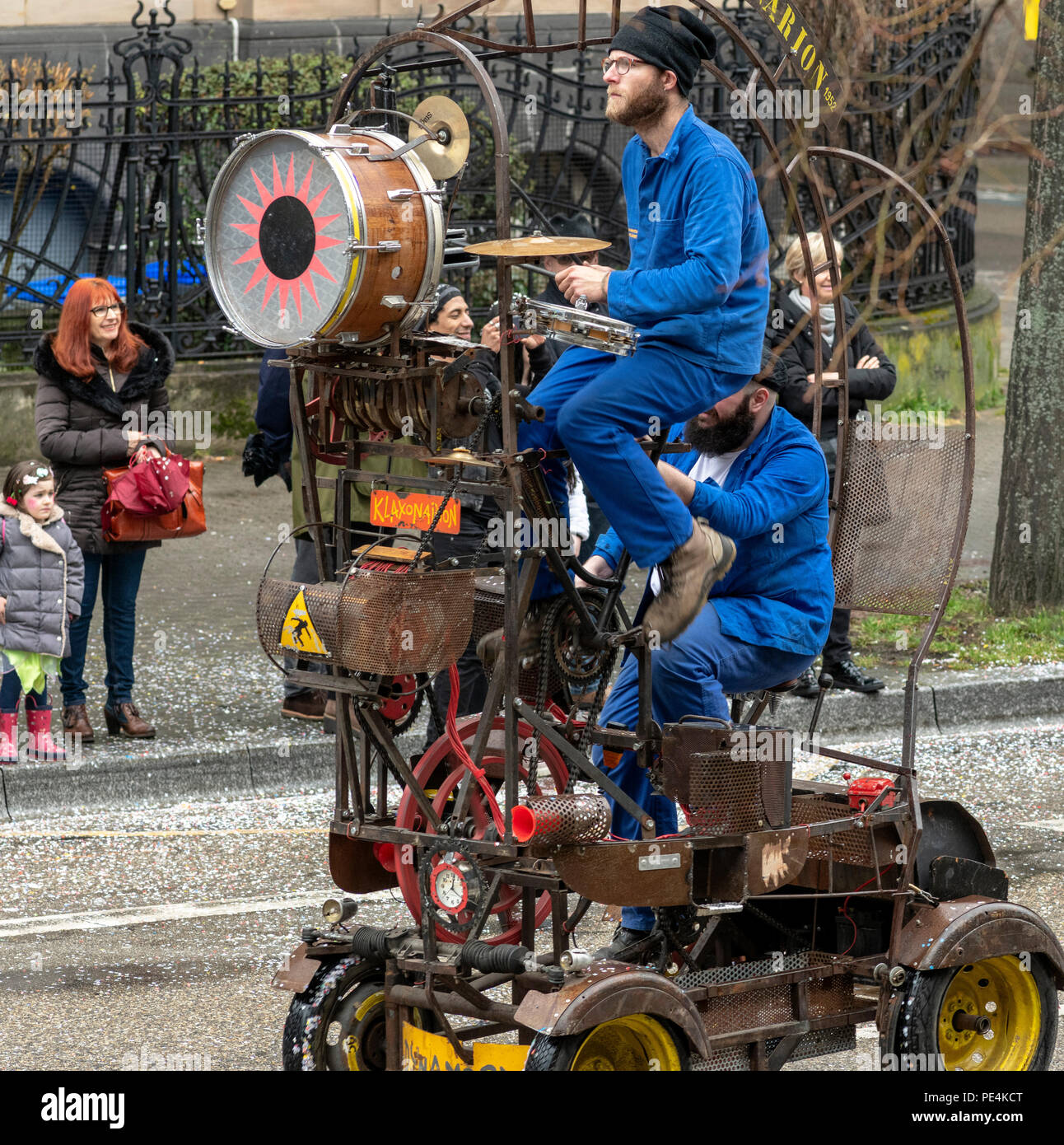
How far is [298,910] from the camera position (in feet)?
21.6

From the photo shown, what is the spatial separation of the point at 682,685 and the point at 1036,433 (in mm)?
6043

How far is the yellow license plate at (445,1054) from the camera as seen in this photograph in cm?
435

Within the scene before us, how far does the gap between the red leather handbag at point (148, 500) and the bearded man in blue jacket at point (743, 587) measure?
134 inches

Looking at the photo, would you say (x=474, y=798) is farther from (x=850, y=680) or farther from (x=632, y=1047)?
(x=850, y=680)

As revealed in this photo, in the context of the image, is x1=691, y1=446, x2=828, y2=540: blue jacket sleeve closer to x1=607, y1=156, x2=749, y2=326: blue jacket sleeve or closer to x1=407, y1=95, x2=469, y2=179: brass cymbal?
x1=607, y1=156, x2=749, y2=326: blue jacket sleeve

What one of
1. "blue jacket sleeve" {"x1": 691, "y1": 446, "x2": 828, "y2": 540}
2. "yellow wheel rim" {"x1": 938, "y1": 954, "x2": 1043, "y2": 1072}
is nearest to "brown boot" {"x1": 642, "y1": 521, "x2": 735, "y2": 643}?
"blue jacket sleeve" {"x1": 691, "y1": 446, "x2": 828, "y2": 540}

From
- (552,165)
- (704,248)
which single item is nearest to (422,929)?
(704,248)

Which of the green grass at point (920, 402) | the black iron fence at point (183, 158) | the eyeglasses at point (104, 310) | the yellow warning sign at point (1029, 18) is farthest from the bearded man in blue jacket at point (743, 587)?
the green grass at point (920, 402)

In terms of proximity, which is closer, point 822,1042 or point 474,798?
point 474,798

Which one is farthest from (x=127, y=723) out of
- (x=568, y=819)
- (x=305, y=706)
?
(x=568, y=819)

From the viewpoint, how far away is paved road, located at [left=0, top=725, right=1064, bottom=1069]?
17.6 feet

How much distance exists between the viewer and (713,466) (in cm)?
523

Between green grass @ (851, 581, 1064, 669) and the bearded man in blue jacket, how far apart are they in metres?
4.71

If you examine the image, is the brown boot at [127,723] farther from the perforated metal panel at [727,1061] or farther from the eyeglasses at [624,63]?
the eyeglasses at [624,63]
